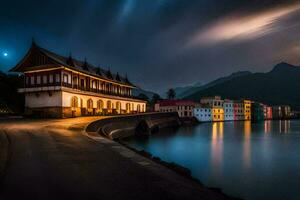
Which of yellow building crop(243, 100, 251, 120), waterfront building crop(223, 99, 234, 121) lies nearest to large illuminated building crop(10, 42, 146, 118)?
waterfront building crop(223, 99, 234, 121)

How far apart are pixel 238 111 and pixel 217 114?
2497 centimetres

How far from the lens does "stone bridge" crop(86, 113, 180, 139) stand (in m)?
34.1

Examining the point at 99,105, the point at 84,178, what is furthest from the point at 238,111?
the point at 84,178

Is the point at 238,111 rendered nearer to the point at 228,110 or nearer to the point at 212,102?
the point at 228,110

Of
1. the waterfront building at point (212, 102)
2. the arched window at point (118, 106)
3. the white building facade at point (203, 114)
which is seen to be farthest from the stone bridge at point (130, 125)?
the waterfront building at point (212, 102)

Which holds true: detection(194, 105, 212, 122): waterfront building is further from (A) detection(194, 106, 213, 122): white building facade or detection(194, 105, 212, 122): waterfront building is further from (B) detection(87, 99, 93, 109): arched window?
(B) detection(87, 99, 93, 109): arched window

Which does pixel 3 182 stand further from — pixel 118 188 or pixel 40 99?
pixel 40 99

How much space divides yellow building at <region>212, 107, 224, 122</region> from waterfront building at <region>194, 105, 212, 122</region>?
3.90m

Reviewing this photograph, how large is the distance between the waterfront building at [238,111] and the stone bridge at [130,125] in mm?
78862

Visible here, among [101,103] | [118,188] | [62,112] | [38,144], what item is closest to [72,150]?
[38,144]

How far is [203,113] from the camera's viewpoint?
5103 inches

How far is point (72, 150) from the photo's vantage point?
15.6m

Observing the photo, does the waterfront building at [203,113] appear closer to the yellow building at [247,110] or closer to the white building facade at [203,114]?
the white building facade at [203,114]

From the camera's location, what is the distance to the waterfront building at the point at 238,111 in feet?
508
